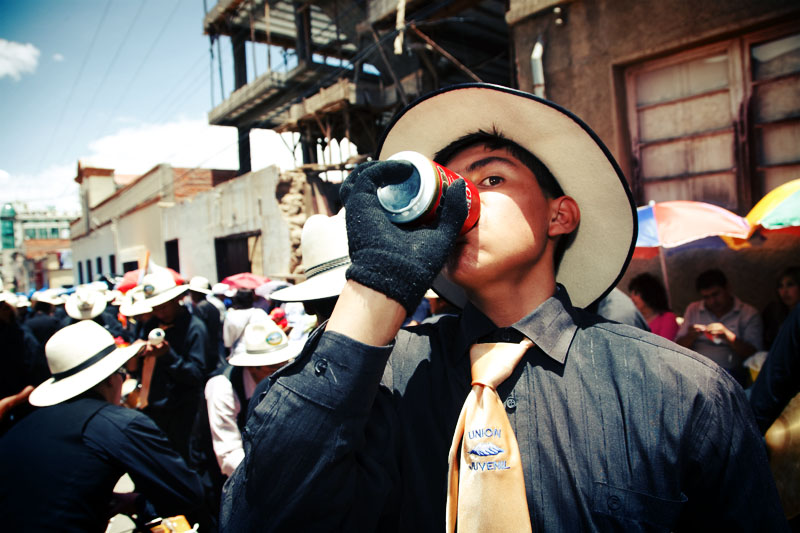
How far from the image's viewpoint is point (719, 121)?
513 centimetres

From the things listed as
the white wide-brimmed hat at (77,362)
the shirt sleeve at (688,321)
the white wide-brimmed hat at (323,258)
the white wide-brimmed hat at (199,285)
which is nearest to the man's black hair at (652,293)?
the shirt sleeve at (688,321)

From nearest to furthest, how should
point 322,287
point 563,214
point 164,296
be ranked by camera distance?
point 563,214
point 322,287
point 164,296

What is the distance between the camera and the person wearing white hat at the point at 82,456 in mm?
2105

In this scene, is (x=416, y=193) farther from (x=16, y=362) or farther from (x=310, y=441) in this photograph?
(x=16, y=362)

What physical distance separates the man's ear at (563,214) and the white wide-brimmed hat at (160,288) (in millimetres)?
4348

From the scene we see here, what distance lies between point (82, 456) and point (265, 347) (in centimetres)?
123

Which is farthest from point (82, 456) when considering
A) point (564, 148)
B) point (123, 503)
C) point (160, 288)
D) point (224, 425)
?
point (160, 288)

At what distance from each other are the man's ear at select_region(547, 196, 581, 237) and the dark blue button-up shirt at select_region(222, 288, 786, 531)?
0.88 feet

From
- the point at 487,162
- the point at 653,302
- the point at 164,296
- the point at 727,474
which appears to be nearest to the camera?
the point at 727,474

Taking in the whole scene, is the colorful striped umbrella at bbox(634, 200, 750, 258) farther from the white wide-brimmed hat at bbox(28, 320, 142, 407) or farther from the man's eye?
the white wide-brimmed hat at bbox(28, 320, 142, 407)

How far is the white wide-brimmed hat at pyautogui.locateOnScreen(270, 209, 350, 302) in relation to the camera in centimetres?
203

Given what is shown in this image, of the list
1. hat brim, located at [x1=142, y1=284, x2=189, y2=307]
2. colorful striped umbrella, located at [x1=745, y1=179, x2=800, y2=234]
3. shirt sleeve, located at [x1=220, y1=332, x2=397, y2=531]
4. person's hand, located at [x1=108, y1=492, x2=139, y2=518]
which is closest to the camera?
shirt sleeve, located at [x1=220, y1=332, x2=397, y2=531]

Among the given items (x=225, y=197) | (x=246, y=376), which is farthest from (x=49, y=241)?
(x=246, y=376)

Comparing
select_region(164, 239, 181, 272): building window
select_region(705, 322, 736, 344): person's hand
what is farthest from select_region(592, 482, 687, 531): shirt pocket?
select_region(164, 239, 181, 272): building window
